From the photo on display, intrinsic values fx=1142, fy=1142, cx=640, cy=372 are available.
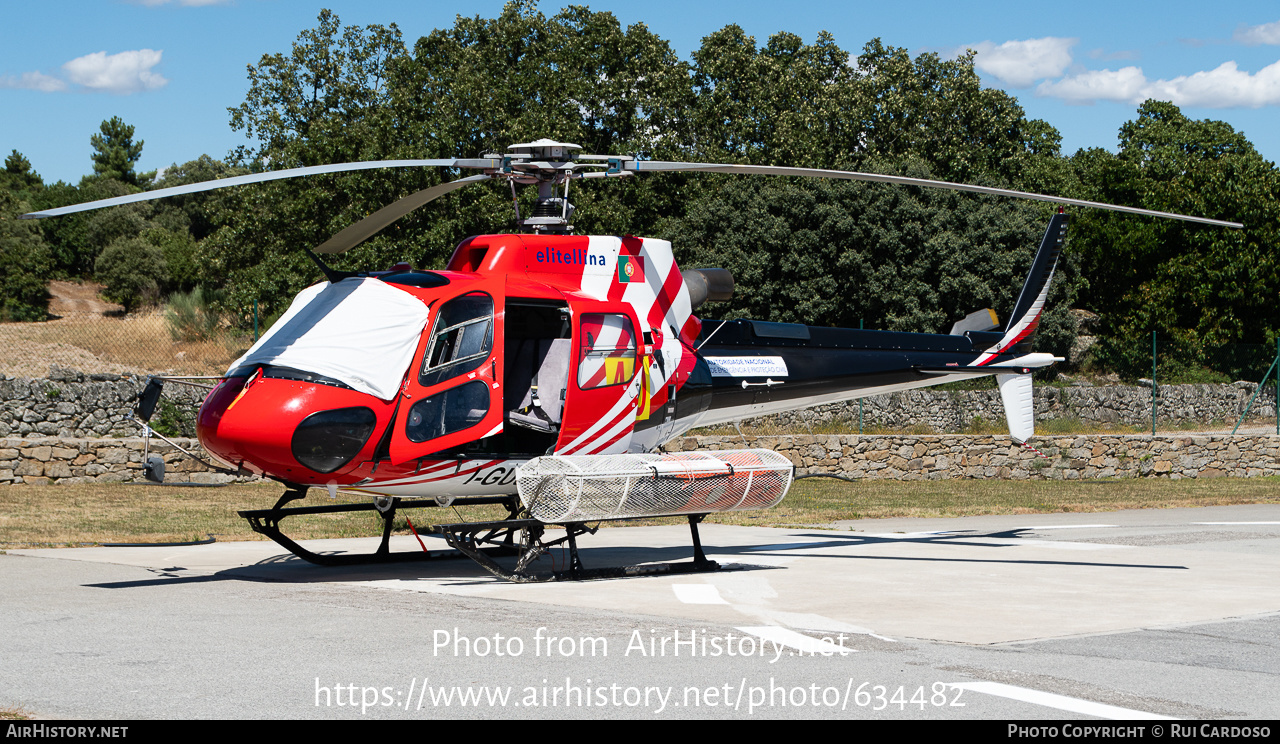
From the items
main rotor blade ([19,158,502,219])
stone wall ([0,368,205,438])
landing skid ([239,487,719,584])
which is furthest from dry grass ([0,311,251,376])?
main rotor blade ([19,158,502,219])

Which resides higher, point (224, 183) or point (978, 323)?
point (224, 183)

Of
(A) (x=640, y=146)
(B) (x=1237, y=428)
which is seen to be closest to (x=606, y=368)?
(B) (x=1237, y=428)

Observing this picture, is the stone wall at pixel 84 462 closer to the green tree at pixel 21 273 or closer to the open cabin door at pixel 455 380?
the open cabin door at pixel 455 380

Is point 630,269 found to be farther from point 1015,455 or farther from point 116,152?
point 116,152

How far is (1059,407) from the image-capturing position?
92.8 feet

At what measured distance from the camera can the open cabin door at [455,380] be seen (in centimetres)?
988

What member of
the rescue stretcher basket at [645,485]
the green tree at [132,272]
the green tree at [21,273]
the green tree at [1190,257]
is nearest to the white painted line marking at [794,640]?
the rescue stretcher basket at [645,485]

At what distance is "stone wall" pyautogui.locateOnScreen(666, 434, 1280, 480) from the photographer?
79.6 feet

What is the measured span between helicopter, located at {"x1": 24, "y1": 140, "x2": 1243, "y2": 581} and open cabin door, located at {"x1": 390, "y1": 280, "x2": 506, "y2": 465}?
14mm

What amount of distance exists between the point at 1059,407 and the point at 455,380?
21820 millimetres

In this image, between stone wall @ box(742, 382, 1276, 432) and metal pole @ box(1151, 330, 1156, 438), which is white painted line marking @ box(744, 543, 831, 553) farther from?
metal pole @ box(1151, 330, 1156, 438)

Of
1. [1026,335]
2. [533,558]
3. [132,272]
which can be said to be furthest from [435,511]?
[132,272]

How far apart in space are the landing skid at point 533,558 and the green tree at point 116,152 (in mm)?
87131

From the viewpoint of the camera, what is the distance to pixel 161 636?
7324mm
